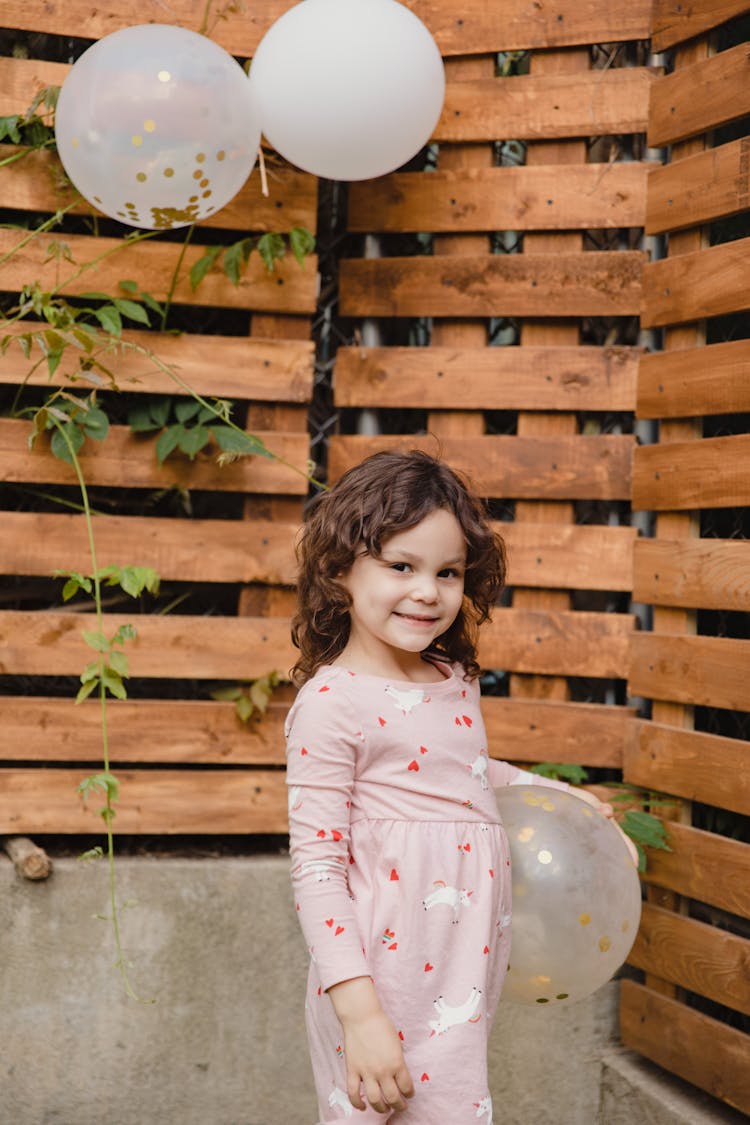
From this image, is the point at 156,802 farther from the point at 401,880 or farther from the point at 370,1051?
the point at 370,1051

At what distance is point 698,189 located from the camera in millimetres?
2801

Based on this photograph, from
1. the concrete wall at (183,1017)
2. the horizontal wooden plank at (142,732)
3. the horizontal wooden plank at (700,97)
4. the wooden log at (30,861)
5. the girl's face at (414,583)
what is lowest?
the concrete wall at (183,1017)

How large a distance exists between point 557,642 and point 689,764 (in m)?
0.46

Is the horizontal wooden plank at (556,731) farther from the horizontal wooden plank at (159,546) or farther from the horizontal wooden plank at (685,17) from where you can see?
the horizontal wooden plank at (685,17)

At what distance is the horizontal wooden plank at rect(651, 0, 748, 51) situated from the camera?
2.75m

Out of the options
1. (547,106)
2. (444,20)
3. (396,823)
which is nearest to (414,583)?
(396,823)

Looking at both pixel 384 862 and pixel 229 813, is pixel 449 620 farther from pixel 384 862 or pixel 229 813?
pixel 229 813

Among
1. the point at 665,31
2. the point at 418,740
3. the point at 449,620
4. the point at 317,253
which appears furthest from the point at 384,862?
the point at 665,31

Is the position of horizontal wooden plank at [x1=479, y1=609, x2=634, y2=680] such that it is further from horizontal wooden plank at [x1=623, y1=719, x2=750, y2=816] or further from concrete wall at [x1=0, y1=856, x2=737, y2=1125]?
concrete wall at [x1=0, y1=856, x2=737, y2=1125]

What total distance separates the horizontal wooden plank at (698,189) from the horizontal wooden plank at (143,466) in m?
1.03

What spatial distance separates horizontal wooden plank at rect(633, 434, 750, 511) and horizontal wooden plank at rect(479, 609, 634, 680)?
316mm

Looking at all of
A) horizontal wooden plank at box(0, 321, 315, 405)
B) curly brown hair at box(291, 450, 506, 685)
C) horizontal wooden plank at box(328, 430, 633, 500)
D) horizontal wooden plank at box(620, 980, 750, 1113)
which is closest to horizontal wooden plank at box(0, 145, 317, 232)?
horizontal wooden plank at box(0, 321, 315, 405)

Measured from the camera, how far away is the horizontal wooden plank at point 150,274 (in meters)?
2.96

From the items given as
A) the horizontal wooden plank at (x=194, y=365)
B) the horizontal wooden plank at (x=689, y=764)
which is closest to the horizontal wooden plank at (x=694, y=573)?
the horizontal wooden plank at (x=689, y=764)
